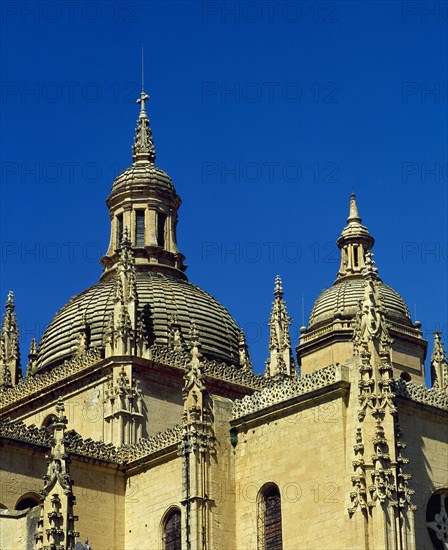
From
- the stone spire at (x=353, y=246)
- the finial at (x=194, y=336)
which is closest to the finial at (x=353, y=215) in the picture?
the stone spire at (x=353, y=246)

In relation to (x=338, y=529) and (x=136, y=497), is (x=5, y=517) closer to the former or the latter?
(x=136, y=497)

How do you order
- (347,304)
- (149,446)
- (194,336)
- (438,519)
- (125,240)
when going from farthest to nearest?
1. (347,304)
2. (125,240)
3. (194,336)
4. (149,446)
5. (438,519)

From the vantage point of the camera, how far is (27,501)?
4866cm

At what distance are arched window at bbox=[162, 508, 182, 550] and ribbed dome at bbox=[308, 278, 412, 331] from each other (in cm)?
1596

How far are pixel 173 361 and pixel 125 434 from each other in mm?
4041

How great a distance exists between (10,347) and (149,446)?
15367mm

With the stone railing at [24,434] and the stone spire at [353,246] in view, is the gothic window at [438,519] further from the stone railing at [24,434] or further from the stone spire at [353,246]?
the stone spire at [353,246]

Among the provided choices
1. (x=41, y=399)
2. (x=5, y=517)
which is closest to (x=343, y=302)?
(x=41, y=399)

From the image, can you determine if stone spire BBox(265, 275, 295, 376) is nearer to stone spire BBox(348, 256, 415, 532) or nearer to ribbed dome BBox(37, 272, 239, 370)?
ribbed dome BBox(37, 272, 239, 370)

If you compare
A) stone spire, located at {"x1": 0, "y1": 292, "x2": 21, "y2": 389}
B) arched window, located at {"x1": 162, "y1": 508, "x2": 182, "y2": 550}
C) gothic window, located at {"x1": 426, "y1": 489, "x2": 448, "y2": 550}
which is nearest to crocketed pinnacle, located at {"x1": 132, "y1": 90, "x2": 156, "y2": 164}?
stone spire, located at {"x1": 0, "y1": 292, "x2": 21, "y2": 389}

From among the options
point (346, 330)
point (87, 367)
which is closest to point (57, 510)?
point (87, 367)

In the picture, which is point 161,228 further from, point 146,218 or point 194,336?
point 194,336

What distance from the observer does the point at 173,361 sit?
55.4m

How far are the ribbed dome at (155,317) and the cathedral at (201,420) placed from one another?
0.08m
